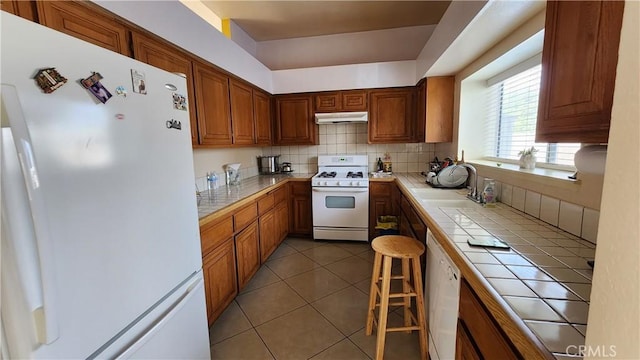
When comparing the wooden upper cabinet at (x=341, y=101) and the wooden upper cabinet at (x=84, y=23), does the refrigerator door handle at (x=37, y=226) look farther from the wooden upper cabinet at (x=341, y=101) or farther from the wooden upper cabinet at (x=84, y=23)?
the wooden upper cabinet at (x=341, y=101)

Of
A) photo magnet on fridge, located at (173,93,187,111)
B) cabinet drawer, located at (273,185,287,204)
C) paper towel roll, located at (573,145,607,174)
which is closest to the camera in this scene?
paper towel roll, located at (573,145,607,174)

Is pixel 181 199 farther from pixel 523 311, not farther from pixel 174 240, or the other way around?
pixel 523 311

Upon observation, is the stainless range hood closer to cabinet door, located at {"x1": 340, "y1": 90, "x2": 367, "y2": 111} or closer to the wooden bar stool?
cabinet door, located at {"x1": 340, "y1": 90, "x2": 367, "y2": 111}

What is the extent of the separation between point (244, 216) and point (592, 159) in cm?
210

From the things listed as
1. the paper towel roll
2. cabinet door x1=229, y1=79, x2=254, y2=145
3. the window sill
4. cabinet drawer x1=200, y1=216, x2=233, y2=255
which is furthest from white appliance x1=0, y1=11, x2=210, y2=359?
the window sill

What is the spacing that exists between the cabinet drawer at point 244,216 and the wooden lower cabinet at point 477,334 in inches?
63.4

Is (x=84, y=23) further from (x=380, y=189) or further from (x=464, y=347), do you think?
(x=380, y=189)

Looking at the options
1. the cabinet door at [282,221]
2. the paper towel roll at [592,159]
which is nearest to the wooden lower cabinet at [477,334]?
the paper towel roll at [592,159]

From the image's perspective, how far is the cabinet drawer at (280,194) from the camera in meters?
3.06

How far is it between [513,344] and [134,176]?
4.24 ft

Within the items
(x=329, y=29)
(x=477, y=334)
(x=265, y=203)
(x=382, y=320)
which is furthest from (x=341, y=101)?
(x=477, y=334)

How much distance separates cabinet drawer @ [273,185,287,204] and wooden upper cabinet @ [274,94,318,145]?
0.70 m

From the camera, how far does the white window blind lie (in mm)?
1574

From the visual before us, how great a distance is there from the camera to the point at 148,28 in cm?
147
